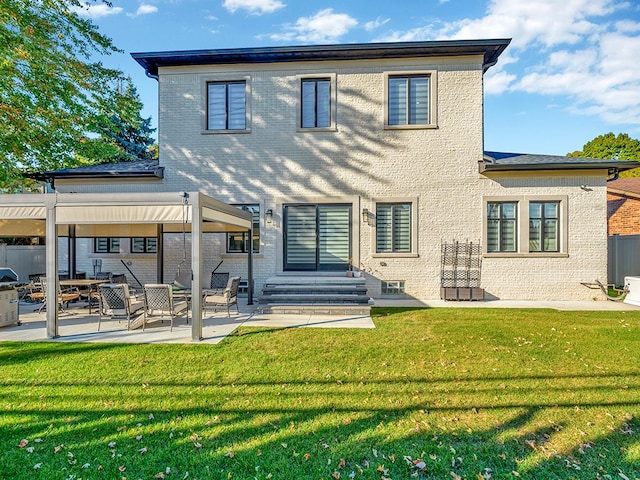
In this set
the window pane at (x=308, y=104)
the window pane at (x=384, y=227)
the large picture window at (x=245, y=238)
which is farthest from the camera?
the large picture window at (x=245, y=238)

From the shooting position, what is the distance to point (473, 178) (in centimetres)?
1266

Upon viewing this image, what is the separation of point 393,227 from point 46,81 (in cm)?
1356

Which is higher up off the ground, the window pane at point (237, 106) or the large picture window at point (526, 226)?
the window pane at point (237, 106)

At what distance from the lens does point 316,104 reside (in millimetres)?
13062

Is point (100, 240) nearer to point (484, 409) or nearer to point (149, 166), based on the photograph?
point (149, 166)

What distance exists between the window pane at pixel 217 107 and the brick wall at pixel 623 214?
67.5 feet

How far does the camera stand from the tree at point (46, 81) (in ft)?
36.8

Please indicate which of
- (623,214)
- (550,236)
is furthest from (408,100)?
(623,214)

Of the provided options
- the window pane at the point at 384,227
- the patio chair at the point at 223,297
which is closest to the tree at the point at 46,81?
the patio chair at the point at 223,297

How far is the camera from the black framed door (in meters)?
13.1

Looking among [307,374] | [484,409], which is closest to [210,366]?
[307,374]

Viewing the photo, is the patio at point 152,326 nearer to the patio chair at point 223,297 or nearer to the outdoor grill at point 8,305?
the outdoor grill at point 8,305

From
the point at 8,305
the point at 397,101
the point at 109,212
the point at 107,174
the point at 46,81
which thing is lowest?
the point at 8,305

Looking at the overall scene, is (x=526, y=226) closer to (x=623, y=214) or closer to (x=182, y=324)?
(x=623, y=214)
